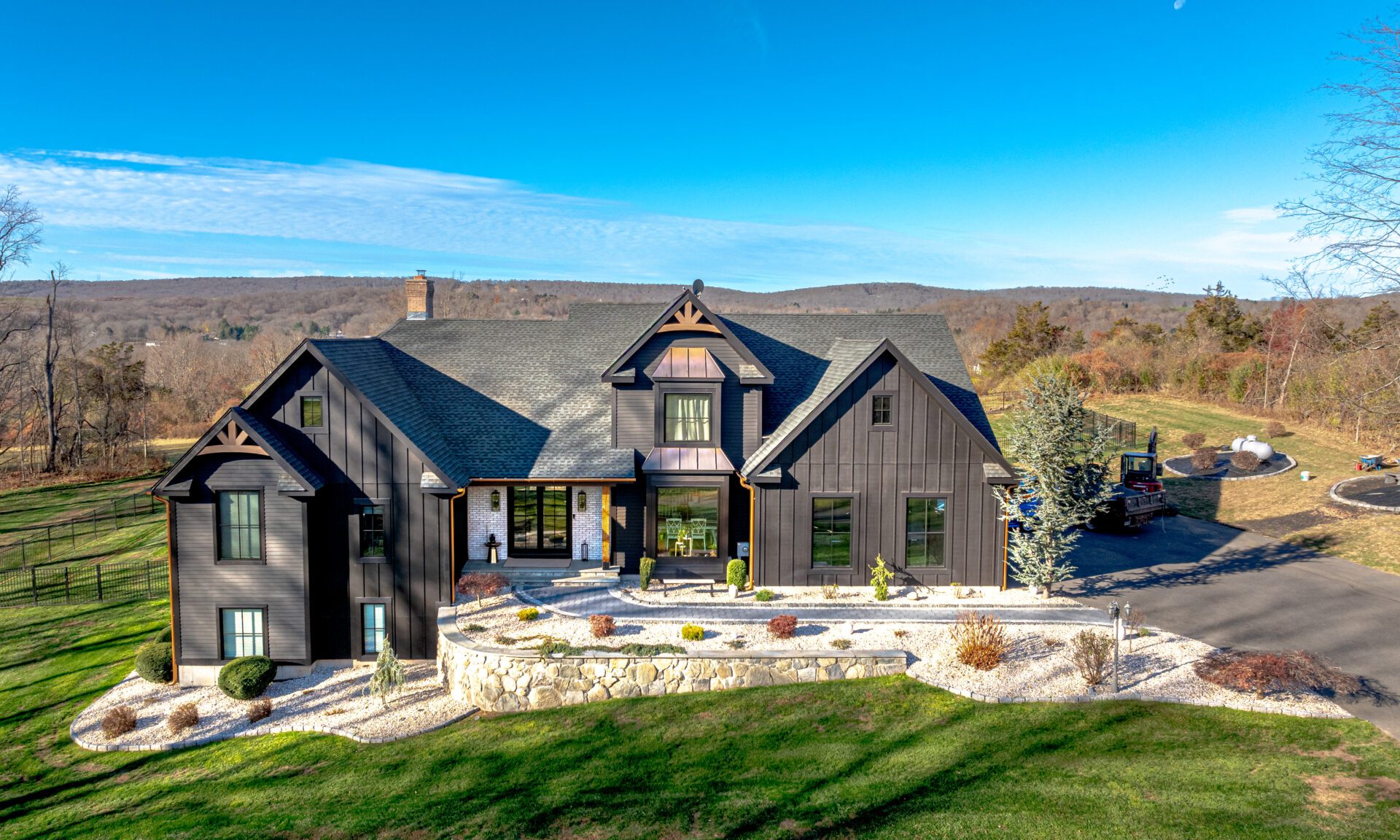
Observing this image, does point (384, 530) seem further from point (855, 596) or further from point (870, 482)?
point (870, 482)

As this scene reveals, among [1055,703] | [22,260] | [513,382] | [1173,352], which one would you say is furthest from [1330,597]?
[22,260]

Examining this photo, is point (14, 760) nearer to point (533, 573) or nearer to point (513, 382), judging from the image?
point (533, 573)

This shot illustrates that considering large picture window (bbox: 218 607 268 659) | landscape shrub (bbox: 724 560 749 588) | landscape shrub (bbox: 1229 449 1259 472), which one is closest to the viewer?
large picture window (bbox: 218 607 268 659)

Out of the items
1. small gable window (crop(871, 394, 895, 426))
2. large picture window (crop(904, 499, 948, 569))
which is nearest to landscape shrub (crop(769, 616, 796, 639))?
large picture window (crop(904, 499, 948, 569))

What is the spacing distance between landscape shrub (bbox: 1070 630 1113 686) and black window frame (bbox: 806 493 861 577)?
19.1 ft

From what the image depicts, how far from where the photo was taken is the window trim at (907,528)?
Result: 19.6m

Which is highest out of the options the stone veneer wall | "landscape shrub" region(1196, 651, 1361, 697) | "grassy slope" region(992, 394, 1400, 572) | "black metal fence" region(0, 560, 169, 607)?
"grassy slope" region(992, 394, 1400, 572)

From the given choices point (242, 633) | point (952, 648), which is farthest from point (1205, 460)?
point (242, 633)

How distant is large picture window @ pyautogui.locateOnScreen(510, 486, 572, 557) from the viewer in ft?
69.7

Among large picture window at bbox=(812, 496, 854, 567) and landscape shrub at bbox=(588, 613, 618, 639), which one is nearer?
landscape shrub at bbox=(588, 613, 618, 639)

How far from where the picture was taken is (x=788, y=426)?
2097 cm

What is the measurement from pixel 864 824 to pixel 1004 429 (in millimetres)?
40747

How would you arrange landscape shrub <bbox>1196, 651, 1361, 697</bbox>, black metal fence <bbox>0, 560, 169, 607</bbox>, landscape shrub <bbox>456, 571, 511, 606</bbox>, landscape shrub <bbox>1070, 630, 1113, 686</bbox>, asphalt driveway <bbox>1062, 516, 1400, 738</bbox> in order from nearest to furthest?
landscape shrub <bbox>1196, 651, 1361, 697</bbox>, landscape shrub <bbox>1070, 630, 1113, 686</bbox>, asphalt driveway <bbox>1062, 516, 1400, 738</bbox>, landscape shrub <bbox>456, 571, 511, 606</bbox>, black metal fence <bbox>0, 560, 169, 607</bbox>

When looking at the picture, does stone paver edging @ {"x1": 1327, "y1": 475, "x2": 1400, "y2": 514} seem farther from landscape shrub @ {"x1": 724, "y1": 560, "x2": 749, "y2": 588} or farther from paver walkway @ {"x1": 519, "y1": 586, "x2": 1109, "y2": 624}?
landscape shrub @ {"x1": 724, "y1": 560, "x2": 749, "y2": 588}
